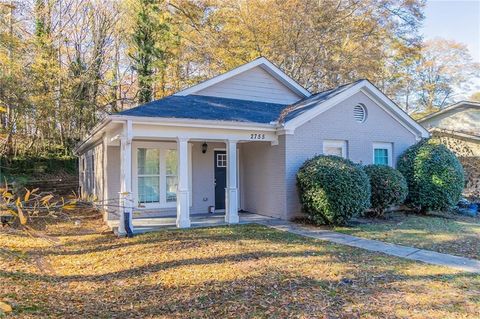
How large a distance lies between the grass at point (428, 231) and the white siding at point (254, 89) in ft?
18.6

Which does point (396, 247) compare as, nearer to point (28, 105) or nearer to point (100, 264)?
point (100, 264)

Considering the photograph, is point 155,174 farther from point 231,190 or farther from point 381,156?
point 381,156

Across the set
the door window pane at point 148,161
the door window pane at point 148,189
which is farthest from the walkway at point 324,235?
the door window pane at point 148,161

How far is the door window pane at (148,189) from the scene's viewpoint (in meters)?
11.1

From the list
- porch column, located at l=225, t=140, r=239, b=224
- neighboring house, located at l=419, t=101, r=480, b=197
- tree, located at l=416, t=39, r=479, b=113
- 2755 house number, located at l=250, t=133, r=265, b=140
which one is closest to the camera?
porch column, located at l=225, t=140, r=239, b=224

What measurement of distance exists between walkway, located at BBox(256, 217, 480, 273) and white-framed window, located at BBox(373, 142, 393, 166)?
14.5 ft

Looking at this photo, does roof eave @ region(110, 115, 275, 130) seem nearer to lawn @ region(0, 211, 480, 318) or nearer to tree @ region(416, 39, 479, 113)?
lawn @ region(0, 211, 480, 318)

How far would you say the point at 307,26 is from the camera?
19672mm

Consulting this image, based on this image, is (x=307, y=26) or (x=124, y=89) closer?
(x=307, y=26)

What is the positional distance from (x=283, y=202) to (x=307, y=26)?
1294cm

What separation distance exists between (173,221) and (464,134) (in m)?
14.9

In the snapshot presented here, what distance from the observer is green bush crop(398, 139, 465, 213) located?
11266mm

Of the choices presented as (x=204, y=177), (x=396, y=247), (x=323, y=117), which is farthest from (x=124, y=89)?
(x=396, y=247)

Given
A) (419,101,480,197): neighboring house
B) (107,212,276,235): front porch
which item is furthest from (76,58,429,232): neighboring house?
(419,101,480,197): neighboring house
